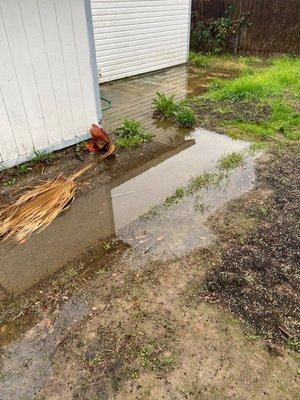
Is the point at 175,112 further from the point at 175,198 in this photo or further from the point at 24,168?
the point at 24,168

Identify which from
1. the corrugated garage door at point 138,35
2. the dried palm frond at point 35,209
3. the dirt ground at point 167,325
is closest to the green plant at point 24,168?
the dried palm frond at point 35,209

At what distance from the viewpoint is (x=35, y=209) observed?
3.24m

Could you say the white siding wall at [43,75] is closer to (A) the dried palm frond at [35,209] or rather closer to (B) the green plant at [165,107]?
(A) the dried palm frond at [35,209]

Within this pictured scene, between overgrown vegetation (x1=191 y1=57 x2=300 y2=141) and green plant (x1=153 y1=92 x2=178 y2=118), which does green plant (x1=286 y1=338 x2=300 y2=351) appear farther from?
green plant (x1=153 y1=92 x2=178 y2=118)

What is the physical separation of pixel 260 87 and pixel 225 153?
3.22 metres

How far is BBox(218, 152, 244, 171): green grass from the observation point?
4129 mm

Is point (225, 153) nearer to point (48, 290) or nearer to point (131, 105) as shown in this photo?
point (131, 105)

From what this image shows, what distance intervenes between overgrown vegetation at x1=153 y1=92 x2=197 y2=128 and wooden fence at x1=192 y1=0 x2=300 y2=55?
19.2 ft

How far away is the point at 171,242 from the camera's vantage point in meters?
2.84

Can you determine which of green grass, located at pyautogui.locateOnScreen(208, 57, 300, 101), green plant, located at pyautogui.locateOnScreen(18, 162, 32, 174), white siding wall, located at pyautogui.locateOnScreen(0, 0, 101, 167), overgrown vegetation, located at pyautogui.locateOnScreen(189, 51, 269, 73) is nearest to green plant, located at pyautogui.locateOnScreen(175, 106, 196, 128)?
green grass, located at pyautogui.locateOnScreen(208, 57, 300, 101)

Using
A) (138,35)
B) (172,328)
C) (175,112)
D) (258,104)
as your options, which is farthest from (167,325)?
(138,35)

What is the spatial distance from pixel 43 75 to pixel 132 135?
1581 millimetres

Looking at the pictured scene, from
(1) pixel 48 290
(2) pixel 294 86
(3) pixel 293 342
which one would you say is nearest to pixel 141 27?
(2) pixel 294 86

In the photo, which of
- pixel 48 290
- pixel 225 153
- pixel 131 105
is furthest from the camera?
pixel 131 105
